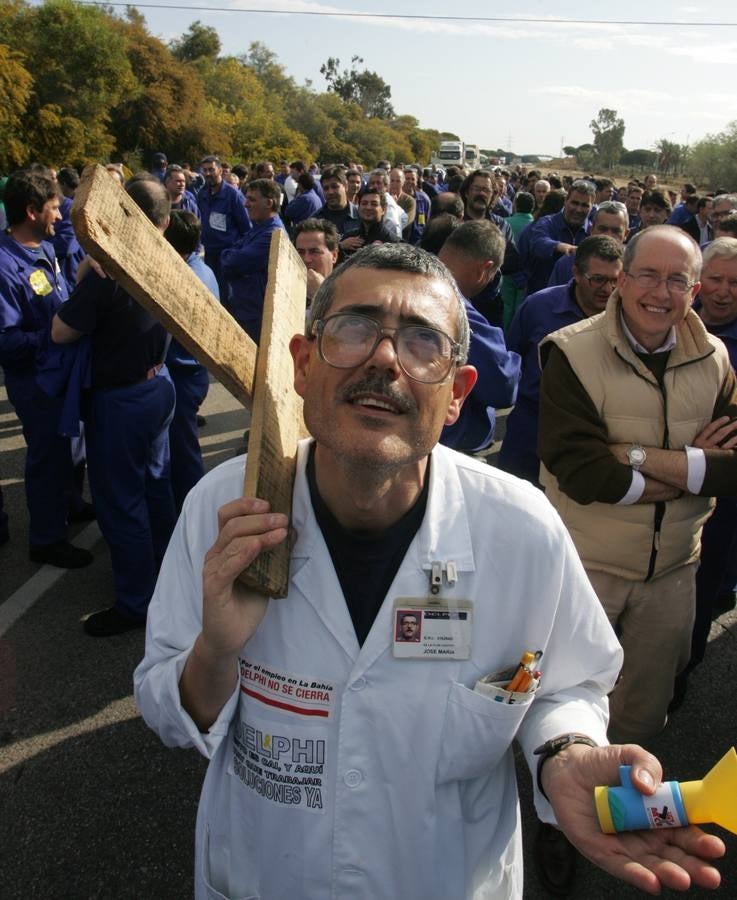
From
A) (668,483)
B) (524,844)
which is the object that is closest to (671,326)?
(668,483)

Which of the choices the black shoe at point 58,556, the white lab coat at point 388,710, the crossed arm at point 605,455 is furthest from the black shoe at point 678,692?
the black shoe at point 58,556

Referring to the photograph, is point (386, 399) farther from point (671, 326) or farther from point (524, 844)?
point (524, 844)

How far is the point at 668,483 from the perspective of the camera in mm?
2455

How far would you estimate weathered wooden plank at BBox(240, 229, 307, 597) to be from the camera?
1205 mm

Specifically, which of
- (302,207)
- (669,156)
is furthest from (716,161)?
(302,207)

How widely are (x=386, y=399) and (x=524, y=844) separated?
7.06ft

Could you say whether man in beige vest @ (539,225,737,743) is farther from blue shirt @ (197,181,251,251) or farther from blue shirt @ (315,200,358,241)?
blue shirt @ (197,181,251,251)

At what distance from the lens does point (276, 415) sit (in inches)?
52.0

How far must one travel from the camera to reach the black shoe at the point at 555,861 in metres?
2.44

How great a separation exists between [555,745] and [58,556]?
3.77 meters

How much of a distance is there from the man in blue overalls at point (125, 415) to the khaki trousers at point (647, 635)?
2302 millimetres

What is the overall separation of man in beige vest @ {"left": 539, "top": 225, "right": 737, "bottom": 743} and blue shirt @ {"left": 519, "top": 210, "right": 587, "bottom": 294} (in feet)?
14.4

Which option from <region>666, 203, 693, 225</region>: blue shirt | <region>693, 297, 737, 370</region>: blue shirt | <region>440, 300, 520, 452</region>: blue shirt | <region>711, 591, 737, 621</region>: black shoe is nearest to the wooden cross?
<region>440, 300, 520, 452</region>: blue shirt

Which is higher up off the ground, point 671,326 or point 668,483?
point 671,326
